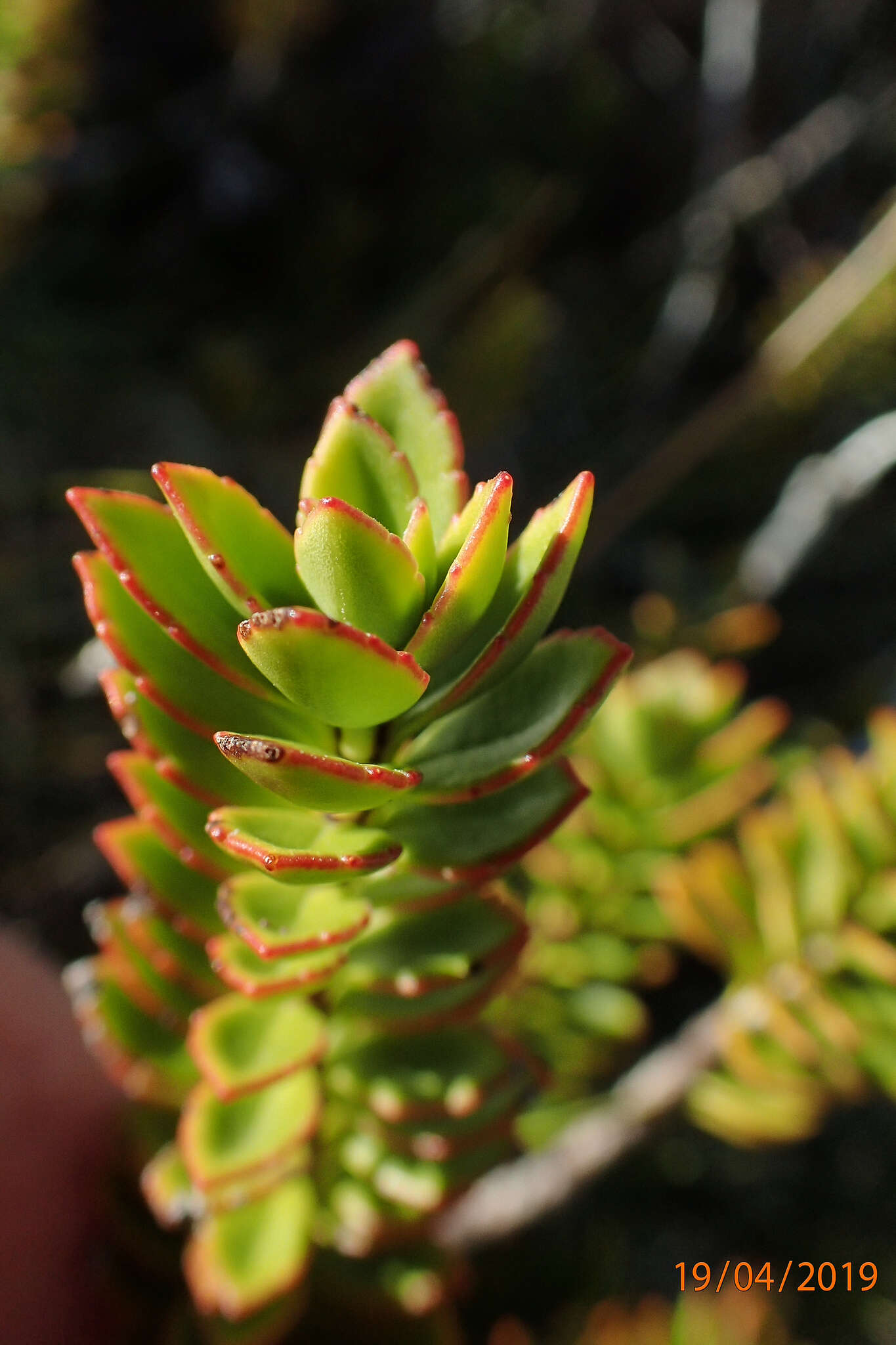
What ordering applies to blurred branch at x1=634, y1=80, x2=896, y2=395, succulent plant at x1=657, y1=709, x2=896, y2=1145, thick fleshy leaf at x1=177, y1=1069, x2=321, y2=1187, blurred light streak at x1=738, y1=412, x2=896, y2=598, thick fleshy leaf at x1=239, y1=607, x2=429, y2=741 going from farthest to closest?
1. blurred branch at x1=634, y1=80, x2=896, y2=395
2. blurred light streak at x1=738, y1=412, x2=896, y2=598
3. succulent plant at x1=657, y1=709, x2=896, y2=1145
4. thick fleshy leaf at x1=177, y1=1069, x2=321, y2=1187
5. thick fleshy leaf at x1=239, y1=607, x2=429, y2=741

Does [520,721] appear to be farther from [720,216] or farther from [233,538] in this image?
[720,216]

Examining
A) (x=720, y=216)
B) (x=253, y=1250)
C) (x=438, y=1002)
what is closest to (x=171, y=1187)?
(x=253, y=1250)

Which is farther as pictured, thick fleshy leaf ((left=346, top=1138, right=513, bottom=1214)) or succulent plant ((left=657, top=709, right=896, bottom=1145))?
succulent plant ((left=657, top=709, right=896, bottom=1145))

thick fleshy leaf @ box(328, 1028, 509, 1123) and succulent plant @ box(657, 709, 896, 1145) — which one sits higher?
thick fleshy leaf @ box(328, 1028, 509, 1123)

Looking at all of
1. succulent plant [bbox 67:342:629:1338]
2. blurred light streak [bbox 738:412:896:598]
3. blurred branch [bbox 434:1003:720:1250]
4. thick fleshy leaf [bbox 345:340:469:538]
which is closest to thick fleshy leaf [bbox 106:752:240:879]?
succulent plant [bbox 67:342:629:1338]

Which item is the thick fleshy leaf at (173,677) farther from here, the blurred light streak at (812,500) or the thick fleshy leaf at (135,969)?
the blurred light streak at (812,500)

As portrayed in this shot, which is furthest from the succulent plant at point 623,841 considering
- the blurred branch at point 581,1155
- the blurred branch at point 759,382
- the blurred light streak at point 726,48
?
the blurred light streak at point 726,48

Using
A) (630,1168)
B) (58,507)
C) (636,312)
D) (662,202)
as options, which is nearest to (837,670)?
(636,312)

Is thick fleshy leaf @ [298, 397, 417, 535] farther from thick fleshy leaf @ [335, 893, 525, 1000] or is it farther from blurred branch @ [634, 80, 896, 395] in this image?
blurred branch @ [634, 80, 896, 395]
